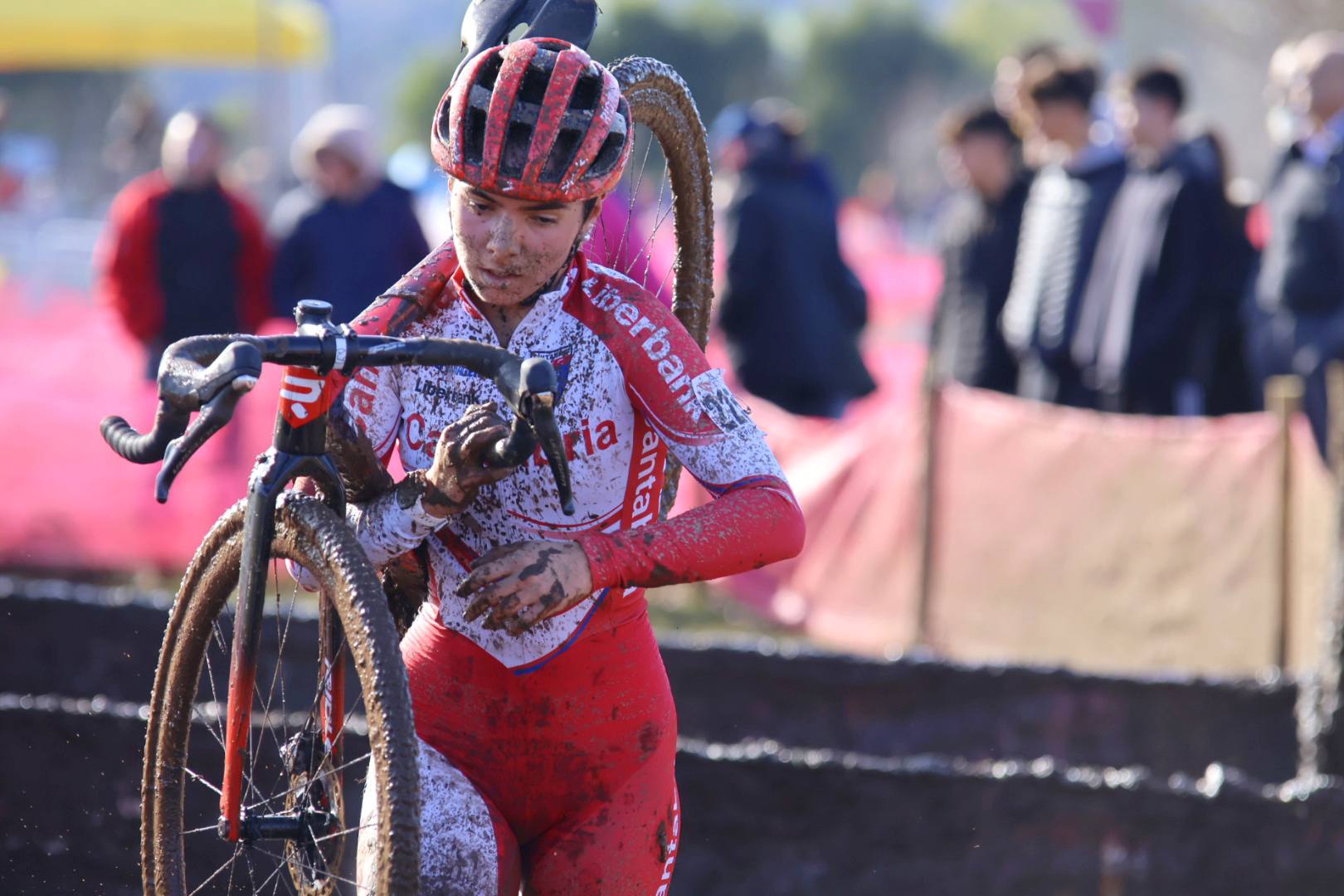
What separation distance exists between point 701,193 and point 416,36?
13932 cm

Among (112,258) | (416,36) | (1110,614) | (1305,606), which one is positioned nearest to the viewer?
(1305,606)

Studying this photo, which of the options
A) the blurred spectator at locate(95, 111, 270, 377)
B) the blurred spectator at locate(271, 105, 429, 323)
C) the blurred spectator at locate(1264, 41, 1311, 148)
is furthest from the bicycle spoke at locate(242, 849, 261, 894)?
the blurred spectator at locate(1264, 41, 1311, 148)

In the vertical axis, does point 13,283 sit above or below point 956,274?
below

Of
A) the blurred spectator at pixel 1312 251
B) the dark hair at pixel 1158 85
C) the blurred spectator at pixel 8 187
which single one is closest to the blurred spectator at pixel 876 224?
the blurred spectator at pixel 8 187

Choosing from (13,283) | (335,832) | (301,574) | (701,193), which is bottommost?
(13,283)

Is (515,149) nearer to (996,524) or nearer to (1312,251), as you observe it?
(996,524)

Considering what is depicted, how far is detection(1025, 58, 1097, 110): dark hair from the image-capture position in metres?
9.48

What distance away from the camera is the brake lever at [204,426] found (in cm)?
301

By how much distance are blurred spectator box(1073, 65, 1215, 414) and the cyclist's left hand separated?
21.8 feet

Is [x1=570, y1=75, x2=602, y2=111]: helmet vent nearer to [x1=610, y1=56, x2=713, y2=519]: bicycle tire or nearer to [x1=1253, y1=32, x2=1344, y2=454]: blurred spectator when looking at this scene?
[x1=610, y1=56, x2=713, y2=519]: bicycle tire

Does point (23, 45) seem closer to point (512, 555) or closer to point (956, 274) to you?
point (956, 274)

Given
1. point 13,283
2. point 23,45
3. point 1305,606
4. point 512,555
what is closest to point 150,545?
point 1305,606

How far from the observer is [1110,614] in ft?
27.3

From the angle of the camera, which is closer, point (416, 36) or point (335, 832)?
point (335, 832)
